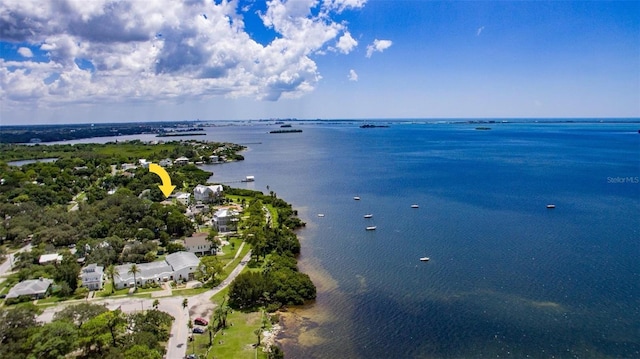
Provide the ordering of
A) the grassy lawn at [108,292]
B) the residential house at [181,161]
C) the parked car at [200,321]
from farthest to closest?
1. the residential house at [181,161]
2. the grassy lawn at [108,292]
3. the parked car at [200,321]

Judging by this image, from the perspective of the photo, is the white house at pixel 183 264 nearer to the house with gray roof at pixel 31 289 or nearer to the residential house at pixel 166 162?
the house with gray roof at pixel 31 289

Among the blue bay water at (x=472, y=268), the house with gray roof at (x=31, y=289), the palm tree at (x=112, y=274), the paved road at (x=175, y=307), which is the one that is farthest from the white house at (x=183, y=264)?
the blue bay water at (x=472, y=268)

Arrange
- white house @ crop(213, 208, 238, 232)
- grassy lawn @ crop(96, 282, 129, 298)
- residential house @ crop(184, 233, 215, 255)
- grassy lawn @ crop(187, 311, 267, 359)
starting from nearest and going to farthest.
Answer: grassy lawn @ crop(187, 311, 267, 359)
grassy lawn @ crop(96, 282, 129, 298)
residential house @ crop(184, 233, 215, 255)
white house @ crop(213, 208, 238, 232)

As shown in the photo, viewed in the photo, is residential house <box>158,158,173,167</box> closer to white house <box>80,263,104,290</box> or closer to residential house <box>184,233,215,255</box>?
residential house <box>184,233,215,255</box>

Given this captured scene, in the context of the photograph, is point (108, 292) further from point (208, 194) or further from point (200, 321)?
point (208, 194)

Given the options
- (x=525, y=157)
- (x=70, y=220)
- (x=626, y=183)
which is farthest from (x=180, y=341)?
(x=525, y=157)

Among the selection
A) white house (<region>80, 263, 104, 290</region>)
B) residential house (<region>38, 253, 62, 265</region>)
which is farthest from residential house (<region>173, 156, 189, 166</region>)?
white house (<region>80, 263, 104, 290</region>)

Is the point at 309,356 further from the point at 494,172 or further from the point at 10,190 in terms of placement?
the point at 494,172

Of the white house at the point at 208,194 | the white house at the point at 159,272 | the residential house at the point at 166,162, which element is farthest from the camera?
the residential house at the point at 166,162

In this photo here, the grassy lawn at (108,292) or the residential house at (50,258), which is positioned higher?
the residential house at (50,258)
